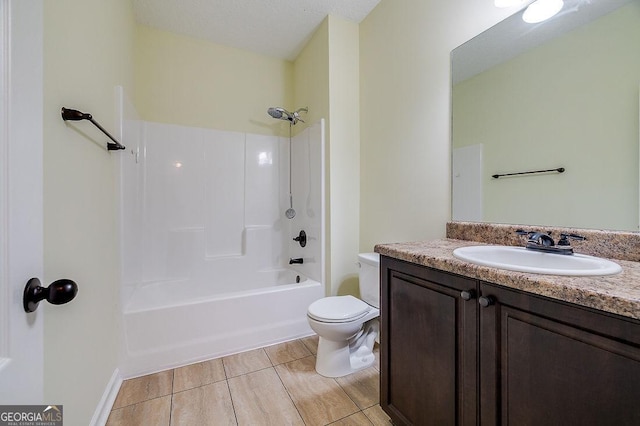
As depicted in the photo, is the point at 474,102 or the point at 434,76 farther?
the point at 434,76

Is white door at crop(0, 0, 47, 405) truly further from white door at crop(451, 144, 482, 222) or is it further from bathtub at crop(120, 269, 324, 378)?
white door at crop(451, 144, 482, 222)

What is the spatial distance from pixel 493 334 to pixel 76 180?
5.32ft

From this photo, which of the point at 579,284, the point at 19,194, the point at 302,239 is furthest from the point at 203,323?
the point at 579,284

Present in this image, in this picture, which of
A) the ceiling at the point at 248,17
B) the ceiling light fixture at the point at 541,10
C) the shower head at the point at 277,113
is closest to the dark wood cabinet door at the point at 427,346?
the ceiling light fixture at the point at 541,10

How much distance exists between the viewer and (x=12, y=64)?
0.47m

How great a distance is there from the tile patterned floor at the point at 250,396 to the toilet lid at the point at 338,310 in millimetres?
396

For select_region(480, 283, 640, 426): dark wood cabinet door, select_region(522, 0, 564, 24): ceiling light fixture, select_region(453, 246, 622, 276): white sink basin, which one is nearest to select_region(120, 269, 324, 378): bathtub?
select_region(453, 246, 622, 276): white sink basin

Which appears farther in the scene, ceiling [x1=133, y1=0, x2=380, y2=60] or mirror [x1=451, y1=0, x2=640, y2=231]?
ceiling [x1=133, y1=0, x2=380, y2=60]

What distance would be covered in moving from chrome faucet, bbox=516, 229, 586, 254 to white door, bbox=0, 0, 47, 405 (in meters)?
1.48

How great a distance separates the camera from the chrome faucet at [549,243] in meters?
0.96

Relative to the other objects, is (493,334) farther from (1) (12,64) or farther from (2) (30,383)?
(1) (12,64)

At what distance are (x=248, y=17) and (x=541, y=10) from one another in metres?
1.99

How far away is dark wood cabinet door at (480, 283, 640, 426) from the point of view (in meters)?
0.56

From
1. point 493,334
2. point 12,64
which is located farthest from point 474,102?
point 12,64
